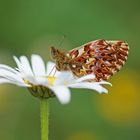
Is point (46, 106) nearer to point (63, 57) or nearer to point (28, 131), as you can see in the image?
point (63, 57)

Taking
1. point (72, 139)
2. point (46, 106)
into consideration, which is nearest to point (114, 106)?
point (72, 139)

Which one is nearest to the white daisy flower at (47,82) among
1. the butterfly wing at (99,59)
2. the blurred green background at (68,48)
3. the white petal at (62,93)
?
the white petal at (62,93)

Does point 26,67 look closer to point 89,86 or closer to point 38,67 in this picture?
point 38,67

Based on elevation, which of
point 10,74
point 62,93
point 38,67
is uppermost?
point 38,67

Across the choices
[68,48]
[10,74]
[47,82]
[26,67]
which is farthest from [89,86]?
[68,48]

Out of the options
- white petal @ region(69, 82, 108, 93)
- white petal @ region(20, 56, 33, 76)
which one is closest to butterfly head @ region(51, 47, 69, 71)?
white petal @ region(20, 56, 33, 76)
